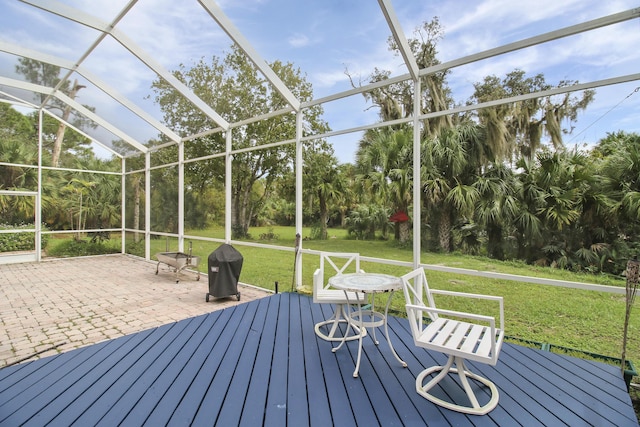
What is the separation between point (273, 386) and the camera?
2291 mm

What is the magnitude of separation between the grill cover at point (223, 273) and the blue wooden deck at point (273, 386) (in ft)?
4.76

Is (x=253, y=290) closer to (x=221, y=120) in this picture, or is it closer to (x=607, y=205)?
(x=221, y=120)

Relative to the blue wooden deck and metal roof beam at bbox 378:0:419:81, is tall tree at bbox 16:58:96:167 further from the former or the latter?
metal roof beam at bbox 378:0:419:81

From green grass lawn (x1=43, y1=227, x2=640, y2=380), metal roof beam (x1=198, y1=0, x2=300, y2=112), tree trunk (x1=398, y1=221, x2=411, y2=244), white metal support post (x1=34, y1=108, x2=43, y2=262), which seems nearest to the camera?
green grass lawn (x1=43, y1=227, x2=640, y2=380)

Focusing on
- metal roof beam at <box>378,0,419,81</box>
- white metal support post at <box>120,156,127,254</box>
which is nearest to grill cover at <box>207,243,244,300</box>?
metal roof beam at <box>378,0,419,81</box>

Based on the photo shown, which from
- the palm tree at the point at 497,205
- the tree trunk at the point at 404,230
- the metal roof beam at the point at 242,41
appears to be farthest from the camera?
the tree trunk at the point at 404,230

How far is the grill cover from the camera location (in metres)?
4.70

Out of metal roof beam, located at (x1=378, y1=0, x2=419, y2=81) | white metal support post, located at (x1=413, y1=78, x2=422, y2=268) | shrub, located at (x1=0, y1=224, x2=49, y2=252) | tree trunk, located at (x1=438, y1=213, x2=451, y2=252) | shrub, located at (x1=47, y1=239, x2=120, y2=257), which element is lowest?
shrub, located at (x1=47, y1=239, x2=120, y2=257)

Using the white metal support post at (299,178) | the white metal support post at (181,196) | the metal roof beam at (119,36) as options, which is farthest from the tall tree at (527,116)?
the white metal support post at (181,196)

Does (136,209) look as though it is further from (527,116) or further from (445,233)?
(527,116)

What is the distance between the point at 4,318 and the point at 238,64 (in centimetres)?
501

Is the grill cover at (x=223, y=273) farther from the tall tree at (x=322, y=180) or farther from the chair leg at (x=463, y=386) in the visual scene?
the chair leg at (x=463, y=386)

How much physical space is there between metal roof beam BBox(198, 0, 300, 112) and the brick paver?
3.11 metres

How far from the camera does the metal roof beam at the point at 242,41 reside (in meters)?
3.58
